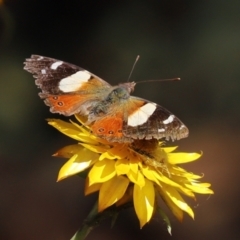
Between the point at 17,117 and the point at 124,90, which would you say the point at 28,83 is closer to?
the point at 17,117

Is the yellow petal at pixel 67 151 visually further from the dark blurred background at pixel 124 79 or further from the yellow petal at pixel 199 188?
the dark blurred background at pixel 124 79

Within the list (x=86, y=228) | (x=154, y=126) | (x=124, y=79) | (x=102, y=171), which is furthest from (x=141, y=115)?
(x=124, y=79)

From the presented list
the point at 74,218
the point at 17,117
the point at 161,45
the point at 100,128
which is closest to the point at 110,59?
the point at 161,45

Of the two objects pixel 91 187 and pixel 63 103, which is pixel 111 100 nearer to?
pixel 63 103

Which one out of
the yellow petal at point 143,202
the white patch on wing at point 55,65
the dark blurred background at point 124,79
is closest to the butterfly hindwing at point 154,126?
the yellow petal at point 143,202

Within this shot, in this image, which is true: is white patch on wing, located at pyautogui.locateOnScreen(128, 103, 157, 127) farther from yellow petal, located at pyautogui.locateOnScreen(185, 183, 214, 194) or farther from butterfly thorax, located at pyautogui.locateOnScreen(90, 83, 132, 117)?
yellow petal, located at pyautogui.locateOnScreen(185, 183, 214, 194)

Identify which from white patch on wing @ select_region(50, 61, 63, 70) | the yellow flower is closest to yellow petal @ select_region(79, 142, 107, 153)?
the yellow flower

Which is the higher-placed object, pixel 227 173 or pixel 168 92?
pixel 168 92
